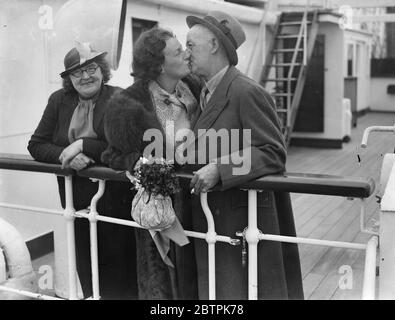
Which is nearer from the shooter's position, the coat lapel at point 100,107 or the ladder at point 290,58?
the coat lapel at point 100,107

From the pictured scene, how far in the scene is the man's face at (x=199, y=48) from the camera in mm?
2006

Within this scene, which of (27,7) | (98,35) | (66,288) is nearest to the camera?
(98,35)

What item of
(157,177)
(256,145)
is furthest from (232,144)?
(157,177)

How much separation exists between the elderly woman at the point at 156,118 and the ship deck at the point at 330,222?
660 mm

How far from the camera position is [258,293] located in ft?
6.68

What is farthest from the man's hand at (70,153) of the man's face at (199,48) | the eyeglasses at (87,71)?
the man's face at (199,48)

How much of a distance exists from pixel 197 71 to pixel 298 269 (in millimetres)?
912

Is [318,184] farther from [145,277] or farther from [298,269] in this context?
[145,277]

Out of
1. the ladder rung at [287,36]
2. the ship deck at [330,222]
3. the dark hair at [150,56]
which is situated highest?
the ladder rung at [287,36]

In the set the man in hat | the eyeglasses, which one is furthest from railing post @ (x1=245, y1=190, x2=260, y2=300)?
the eyeglasses

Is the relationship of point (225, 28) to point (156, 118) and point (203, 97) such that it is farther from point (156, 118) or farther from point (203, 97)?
point (156, 118)

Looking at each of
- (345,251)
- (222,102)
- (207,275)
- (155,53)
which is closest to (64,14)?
(155,53)

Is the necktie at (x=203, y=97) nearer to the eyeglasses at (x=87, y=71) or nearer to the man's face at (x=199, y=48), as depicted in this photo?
the man's face at (x=199, y=48)

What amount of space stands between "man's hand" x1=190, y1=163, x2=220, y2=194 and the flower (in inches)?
3.6
